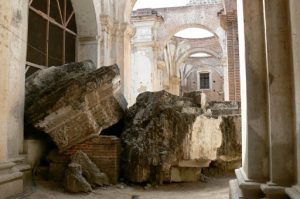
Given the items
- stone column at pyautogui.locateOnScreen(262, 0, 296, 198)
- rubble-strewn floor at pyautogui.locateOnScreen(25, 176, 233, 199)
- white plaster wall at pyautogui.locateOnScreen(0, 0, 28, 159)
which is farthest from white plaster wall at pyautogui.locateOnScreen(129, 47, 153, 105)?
stone column at pyautogui.locateOnScreen(262, 0, 296, 198)

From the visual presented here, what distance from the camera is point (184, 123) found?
582 centimetres

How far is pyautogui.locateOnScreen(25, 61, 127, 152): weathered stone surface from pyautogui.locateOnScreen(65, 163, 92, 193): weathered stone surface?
55 centimetres

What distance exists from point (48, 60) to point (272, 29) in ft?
21.0

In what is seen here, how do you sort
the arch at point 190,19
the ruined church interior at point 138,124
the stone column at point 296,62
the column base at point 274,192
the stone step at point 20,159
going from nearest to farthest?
the stone column at point 296,62
the column base at point 274,192
the ruined church interior at point 138,124
the stone step at point 20,159
the arch at point 190,19

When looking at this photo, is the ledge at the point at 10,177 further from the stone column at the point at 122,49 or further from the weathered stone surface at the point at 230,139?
the stone column at the point at 122,49

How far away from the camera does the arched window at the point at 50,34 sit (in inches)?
292

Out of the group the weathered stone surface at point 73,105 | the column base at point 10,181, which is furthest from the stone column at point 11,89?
the weathered stone surface at point 73,105

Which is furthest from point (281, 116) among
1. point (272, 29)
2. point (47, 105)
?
point (47, 105)

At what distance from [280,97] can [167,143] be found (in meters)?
3.36

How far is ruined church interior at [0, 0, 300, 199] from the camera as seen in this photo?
→ 104 inches

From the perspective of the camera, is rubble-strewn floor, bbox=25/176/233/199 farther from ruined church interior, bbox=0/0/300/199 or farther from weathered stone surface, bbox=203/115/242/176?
weathered stone surface, bbox=203/115/242/176

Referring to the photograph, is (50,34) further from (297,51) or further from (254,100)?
(297,51)

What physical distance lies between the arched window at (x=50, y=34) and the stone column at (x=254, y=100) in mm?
5390

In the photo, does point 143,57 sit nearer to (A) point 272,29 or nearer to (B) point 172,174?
(B) point 172,174
